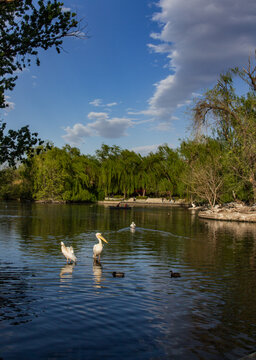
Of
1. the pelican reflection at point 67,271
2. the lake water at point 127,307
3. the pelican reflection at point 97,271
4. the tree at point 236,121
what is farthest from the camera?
the tree at point 236,121

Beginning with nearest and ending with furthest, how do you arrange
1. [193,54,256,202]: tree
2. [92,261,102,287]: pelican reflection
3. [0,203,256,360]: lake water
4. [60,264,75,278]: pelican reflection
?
1. [0,203,256,360]: lake water
2. [92,261,102,287]: pelican reflection
3. [60,264,75,278]: pelican reflection
4. [193,54,256,202]: tree

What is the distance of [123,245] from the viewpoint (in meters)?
20.5

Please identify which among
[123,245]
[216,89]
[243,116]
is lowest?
[123,245]

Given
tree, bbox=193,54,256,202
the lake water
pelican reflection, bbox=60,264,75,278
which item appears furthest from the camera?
tree, bbox=193,54,256,202

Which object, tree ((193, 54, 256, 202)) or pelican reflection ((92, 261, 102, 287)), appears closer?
pelican reflection ((92, 261, 102, 287))

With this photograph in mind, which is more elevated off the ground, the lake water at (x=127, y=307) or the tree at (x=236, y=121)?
the tree at (x=236, y=121)

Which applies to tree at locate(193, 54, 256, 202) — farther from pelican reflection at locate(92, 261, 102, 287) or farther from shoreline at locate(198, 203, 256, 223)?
pelican reflection at locate(92, 261, 102, 287)

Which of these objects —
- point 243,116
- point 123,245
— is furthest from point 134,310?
point 243,116

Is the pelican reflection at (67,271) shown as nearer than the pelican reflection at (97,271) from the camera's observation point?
No

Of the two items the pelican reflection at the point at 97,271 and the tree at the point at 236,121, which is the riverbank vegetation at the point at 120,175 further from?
the pelican reflection at the point at 97,271

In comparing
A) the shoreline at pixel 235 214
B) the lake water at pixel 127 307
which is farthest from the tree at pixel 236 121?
the lake water at pixel 127 307

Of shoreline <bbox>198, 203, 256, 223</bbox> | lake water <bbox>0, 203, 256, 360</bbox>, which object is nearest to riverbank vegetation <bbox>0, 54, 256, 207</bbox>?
shoreline <bbox>198, 203, 256, 223</bbox>

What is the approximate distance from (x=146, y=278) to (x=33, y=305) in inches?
179

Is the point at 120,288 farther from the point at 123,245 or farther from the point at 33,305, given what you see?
the point at 123,245
